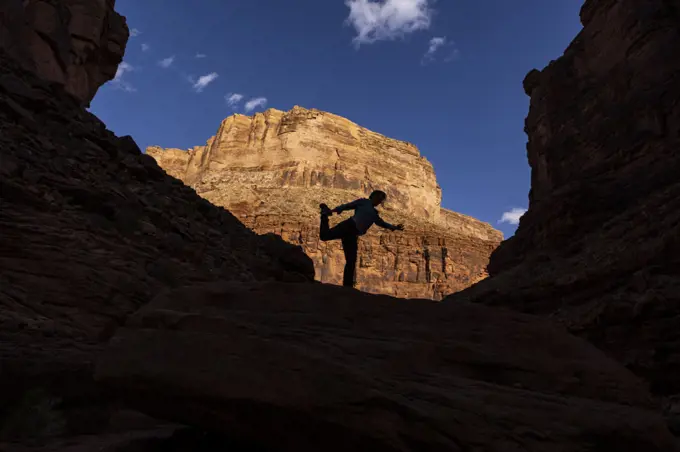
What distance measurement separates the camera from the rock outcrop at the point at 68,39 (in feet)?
44.9

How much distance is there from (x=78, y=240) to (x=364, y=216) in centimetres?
492

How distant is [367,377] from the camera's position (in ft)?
9.55

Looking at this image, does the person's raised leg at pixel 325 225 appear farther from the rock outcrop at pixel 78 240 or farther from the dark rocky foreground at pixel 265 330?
the rock outcrop at pixel 78 240

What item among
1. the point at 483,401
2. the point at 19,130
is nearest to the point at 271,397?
the point at 483,401

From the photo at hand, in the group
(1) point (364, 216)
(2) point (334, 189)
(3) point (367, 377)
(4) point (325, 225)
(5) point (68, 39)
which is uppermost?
(2) point (334, 189)

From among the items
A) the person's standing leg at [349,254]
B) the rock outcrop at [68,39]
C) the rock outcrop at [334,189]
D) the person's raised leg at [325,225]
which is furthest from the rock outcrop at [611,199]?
the rock outcrop at [334,189]

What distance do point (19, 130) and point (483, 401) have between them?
955cm

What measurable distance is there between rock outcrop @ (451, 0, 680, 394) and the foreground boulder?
6.81 metres

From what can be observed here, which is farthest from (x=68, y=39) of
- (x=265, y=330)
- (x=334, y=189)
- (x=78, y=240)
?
(x=334, y=189)

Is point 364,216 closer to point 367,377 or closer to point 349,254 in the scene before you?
point 349,254

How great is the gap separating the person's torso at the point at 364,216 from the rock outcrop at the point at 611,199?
22.2ft

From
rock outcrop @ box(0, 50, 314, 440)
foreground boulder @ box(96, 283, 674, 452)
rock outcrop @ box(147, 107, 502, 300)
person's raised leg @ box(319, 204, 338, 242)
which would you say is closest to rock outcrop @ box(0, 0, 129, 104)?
rock outcrop @ box(0, 50, 314, 440)

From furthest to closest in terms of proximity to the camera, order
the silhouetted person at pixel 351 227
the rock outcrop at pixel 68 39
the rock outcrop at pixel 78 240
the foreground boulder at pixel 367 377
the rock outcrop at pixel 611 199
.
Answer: the rock outcrop at pixel 68 39 < the rock outcrop at pixel 611 199 < the silhouetted person at pixel 351 227 < the rock outcrop at pixel 78 240 < the foreground boulder at pixel 367 377

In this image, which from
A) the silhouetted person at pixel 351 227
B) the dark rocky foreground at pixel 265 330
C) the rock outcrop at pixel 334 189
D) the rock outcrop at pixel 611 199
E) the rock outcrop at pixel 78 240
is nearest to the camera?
the dark rocky foreground at pixel 265 330
